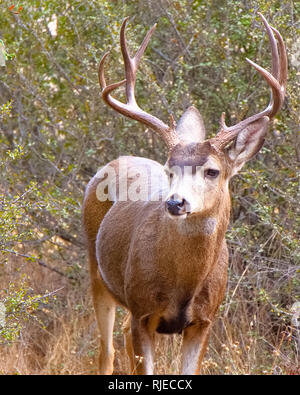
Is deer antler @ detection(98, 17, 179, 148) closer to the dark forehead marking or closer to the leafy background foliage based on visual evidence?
the dark forehead marking

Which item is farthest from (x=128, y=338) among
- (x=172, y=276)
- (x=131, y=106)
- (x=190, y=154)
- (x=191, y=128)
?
(x=190, y=154)

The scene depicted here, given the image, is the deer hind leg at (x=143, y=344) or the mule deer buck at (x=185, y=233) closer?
the mule deer buck at (x=185, y=233)

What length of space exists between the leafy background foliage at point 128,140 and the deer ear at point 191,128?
31.5 inches

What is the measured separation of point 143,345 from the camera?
5691mm

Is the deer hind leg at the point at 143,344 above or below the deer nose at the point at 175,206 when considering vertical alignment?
below

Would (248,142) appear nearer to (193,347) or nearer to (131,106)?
(131,106)

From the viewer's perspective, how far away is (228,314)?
7.73 metres

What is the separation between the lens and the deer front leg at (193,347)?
573 cm

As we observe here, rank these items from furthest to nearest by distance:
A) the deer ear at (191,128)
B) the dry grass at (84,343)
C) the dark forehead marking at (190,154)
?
the dry grass at (84,343) < the deer ear at (191,128) < the dark forehead marking at (190,154)

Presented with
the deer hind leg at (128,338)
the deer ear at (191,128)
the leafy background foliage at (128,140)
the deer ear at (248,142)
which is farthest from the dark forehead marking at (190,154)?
the deer hind leg at (128,338)

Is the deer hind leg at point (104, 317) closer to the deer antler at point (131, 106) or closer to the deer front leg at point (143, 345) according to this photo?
the deer front leg at point (143, 345)

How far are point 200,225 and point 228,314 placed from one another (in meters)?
2.52
